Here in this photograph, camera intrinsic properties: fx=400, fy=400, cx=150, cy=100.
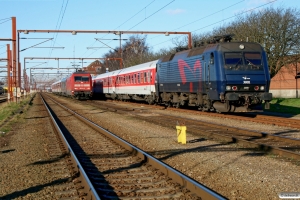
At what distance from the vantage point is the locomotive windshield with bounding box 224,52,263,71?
17469 mm

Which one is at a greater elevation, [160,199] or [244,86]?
[244,86]

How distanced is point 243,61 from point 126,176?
37.9ft

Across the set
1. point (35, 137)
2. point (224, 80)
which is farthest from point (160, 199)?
point (224, 80)

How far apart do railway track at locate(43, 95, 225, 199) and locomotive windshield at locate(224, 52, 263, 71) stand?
7897 mm

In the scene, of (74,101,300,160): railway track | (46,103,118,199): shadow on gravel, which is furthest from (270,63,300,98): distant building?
(46,103,118,199): shadow on gravel

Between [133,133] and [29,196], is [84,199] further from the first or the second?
[133,133]

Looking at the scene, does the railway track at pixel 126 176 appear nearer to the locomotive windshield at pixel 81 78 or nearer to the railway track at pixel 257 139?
the railway track at pixel 257 139

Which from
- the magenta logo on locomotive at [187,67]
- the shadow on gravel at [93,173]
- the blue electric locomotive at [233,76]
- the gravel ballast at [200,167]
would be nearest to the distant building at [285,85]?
the magenta logo on locomotive at [187,67]

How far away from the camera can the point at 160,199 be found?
5902 mm

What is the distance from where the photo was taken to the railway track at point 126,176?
20.1 ft

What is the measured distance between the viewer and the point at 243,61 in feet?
58.0

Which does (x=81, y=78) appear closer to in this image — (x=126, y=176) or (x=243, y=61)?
(x=243, y=61)

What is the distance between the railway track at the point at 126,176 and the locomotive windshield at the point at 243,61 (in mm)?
7897

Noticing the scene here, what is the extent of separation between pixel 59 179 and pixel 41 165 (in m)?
1.64
